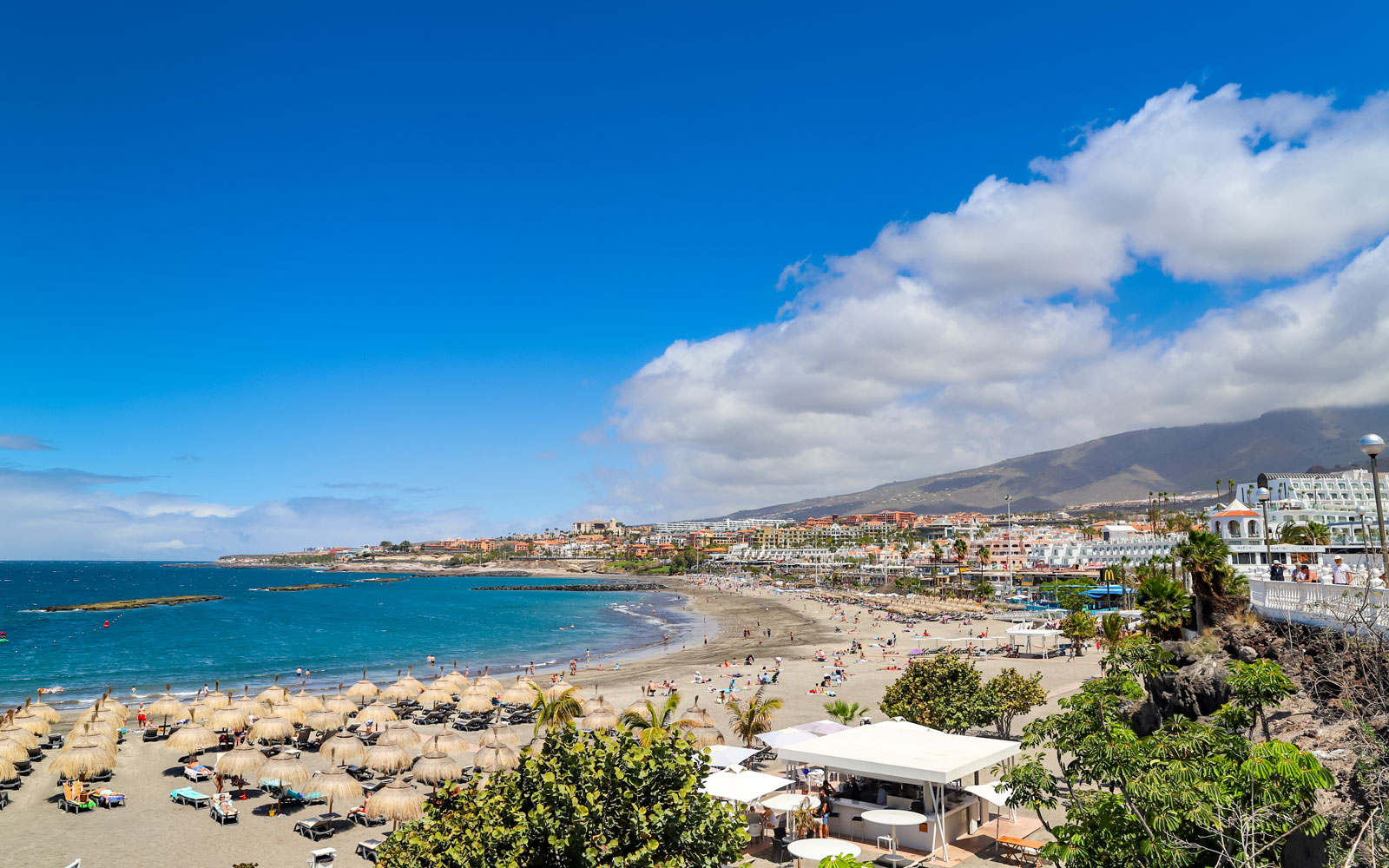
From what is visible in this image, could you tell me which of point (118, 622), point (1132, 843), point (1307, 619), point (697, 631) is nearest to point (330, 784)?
point (1132, 843)

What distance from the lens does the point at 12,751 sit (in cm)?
2339

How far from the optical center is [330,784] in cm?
2050

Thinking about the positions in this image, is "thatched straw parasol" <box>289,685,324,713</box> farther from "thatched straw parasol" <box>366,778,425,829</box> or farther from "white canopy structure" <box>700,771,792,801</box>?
"white canopy structure" <box>700,771,792,801</box>

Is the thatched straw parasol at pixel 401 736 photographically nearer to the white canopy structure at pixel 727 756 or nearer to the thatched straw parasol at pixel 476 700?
the thatched straw parasol at pixel 476 700

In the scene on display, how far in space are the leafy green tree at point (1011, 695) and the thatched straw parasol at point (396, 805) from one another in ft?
50.7

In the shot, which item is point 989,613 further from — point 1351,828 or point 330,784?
point 1351,828

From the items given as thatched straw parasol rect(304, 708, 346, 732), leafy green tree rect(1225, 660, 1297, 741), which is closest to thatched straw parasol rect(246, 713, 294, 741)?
thatched straw parasol rect(304, 708, 346, 732)

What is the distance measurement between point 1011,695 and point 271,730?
2382cm

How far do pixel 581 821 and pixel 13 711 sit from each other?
31.3 meters

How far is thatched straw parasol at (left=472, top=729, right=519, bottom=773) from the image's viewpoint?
72.9 feet

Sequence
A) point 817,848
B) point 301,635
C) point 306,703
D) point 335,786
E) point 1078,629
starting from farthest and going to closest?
point 301,635, point 1078,629, point 306,703, point 335,786, point 817,848

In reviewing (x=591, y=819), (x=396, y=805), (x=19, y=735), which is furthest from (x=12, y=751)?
(x=591, y=819)

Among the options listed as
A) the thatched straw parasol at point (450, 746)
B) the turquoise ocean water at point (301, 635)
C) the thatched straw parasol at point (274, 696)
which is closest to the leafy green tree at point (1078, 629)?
the turquoise ocean water at point (301, 635)

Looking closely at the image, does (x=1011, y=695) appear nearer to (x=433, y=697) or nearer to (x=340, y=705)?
(x=433, y=697)
